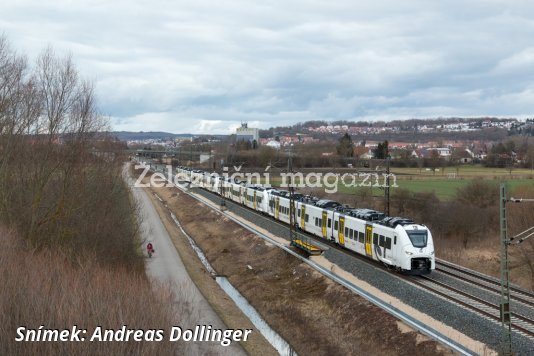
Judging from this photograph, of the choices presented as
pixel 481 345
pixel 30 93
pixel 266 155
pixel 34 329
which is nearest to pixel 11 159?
pixel 30 93

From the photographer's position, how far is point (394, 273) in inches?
1150

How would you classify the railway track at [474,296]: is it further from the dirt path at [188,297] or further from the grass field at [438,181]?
the grass field at [438,181]

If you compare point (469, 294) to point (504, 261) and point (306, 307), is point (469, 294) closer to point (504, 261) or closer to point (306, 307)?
point (306, 307)

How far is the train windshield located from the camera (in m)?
27.4

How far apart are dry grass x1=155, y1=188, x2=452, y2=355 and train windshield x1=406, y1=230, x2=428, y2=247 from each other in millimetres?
4141

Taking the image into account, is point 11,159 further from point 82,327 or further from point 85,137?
point 82,327

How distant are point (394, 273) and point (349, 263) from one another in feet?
13.2

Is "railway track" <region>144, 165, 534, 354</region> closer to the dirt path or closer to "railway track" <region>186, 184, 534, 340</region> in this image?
"railway track" <region>186, 184, 534, 340</region>

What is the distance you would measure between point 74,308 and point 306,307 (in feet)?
55.4

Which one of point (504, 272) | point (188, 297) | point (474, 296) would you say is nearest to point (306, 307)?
point (188, 297)

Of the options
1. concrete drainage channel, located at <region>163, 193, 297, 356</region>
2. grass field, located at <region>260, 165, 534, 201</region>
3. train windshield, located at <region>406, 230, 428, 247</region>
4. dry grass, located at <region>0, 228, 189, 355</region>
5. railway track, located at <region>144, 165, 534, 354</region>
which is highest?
dry grass, located at <region>0, 228, 189, 355</region>

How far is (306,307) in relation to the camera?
28.0 metres

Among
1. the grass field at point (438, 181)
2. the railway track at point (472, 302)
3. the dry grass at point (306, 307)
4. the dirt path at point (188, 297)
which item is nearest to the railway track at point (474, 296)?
the railway track at point (472, 302)

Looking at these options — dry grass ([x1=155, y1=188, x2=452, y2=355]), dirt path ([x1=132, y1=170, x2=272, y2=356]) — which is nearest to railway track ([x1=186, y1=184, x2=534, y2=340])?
dry grass ([x1=155, y1=188, x2=452, y2=355])
